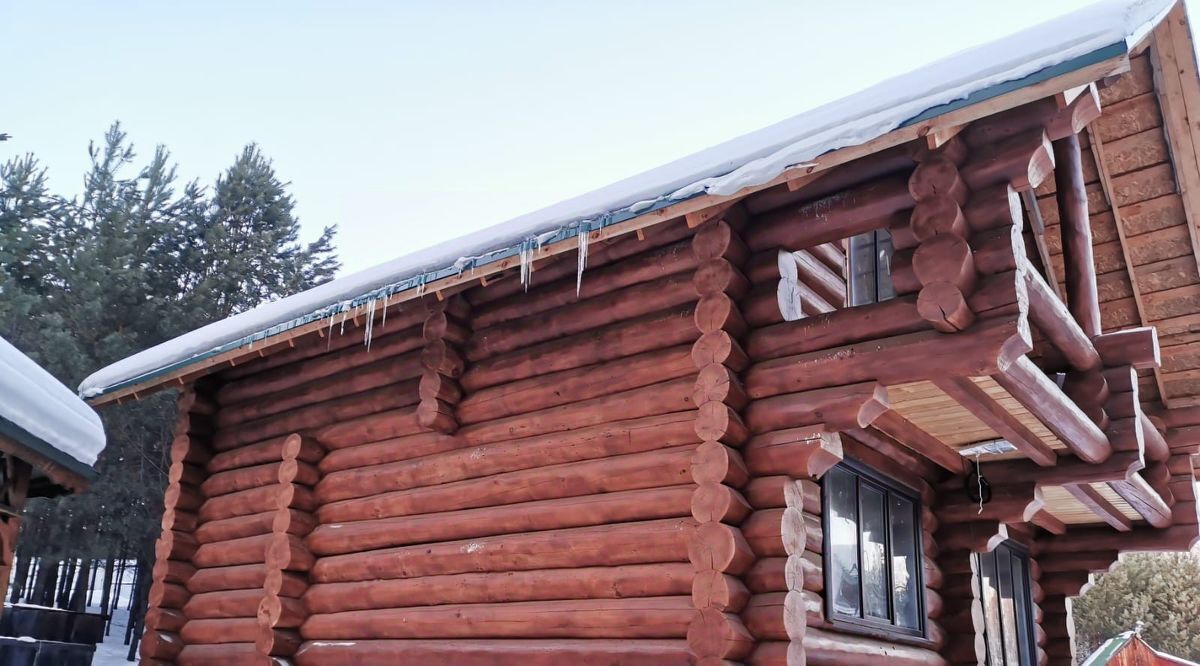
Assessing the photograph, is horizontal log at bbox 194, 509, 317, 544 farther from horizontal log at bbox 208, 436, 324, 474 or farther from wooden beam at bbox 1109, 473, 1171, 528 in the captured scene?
wooden beam at bbox 1109, 473, 1171, 528

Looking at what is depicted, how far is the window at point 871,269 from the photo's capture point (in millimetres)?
7730

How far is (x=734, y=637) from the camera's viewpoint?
216 inches

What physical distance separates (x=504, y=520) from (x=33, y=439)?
3.34 m

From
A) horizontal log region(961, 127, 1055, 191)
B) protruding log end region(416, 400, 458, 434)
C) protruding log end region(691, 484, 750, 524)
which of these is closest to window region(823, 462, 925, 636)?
protruding log end region(691, 484, 750, 524)

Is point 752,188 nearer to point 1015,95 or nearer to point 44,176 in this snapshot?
point 1015,95

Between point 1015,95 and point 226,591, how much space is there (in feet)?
26.6

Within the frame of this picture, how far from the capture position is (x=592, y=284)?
23.7 ft

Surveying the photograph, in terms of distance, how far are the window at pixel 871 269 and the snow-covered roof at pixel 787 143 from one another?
2048 mm

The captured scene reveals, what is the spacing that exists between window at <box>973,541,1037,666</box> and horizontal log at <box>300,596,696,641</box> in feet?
13.2

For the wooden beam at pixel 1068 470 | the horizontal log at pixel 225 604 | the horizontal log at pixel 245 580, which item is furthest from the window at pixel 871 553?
the horizontal log at pixel 225 604

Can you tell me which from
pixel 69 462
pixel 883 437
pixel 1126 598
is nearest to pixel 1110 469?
pixel 883 437

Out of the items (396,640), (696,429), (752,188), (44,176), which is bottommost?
(396,640)

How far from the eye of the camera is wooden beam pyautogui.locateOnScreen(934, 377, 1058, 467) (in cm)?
579

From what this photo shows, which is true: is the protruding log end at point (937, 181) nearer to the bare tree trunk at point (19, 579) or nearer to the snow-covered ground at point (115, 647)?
the snow-covered ground at point (115, 647)
